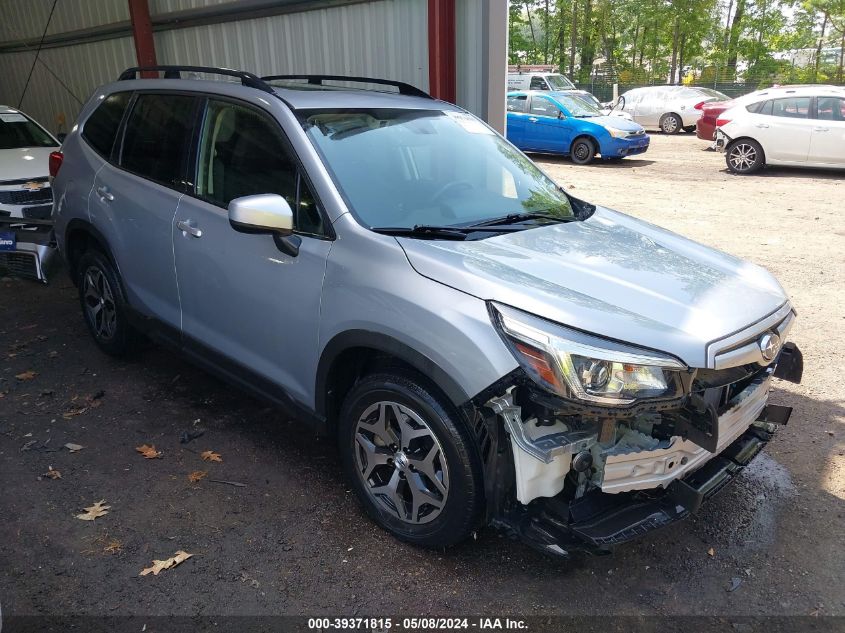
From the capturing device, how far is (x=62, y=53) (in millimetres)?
12406

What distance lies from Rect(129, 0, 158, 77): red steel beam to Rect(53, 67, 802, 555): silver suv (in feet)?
18.9

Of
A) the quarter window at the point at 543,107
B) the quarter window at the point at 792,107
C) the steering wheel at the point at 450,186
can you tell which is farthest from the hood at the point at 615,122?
the steering wheel at the point at 450,186

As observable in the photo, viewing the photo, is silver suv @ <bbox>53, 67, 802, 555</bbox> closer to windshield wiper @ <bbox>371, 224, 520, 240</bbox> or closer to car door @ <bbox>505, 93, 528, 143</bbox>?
windshield wiper @ <bbox>371, 224, 520, 240</bbox>

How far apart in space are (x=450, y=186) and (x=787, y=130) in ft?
40.9

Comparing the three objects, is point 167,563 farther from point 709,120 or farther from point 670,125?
point 670,125

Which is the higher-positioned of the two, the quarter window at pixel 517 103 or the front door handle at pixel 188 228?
the front door handle at pixel 188 228

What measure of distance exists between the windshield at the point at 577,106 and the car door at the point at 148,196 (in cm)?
1332

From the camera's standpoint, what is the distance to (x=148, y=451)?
3977mm

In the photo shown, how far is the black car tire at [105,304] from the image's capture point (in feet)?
15.5

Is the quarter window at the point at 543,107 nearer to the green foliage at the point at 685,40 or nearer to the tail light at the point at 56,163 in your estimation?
the tail light at the point at 56,163

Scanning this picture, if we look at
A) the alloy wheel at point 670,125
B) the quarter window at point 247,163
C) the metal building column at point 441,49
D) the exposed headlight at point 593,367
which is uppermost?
the metal building column at point 441,49

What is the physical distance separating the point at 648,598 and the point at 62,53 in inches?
526

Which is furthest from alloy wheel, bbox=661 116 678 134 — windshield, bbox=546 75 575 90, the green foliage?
the green foliage

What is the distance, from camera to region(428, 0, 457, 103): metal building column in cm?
611
